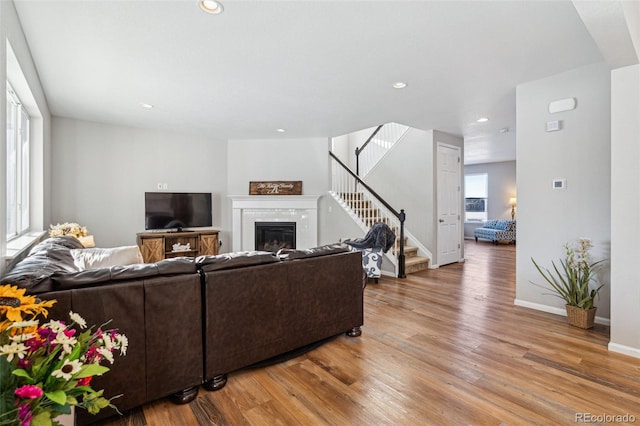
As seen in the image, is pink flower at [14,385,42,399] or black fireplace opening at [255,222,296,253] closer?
pink flower at [14,385,42,399]

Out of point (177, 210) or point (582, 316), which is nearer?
point (582, 316)

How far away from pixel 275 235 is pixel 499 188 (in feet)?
25.1

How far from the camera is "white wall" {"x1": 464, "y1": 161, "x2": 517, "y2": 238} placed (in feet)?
31.8

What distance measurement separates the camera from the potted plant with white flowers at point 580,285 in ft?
9.66

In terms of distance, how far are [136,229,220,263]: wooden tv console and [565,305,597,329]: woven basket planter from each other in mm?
5350

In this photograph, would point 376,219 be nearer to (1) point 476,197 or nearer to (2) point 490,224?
(2) point 490,224

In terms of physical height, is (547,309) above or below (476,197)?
below

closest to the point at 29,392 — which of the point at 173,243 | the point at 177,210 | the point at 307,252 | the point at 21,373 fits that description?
the point at 21,373

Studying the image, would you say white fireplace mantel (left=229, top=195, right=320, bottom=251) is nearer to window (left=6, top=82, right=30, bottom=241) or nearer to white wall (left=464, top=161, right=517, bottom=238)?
window (left=6, top=82, right=30, bottom=241)

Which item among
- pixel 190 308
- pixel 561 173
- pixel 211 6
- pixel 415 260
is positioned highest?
pixel 211 6

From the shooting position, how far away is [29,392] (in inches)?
29.0

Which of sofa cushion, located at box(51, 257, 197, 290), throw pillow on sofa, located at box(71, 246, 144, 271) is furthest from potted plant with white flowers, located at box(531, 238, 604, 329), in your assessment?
throw pillow on sofa, located at box(71, 246, 144, 271)

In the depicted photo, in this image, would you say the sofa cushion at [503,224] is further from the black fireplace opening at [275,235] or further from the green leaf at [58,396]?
the green leaf at [58,396]

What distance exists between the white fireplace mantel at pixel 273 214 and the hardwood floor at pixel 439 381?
10.5 ft
